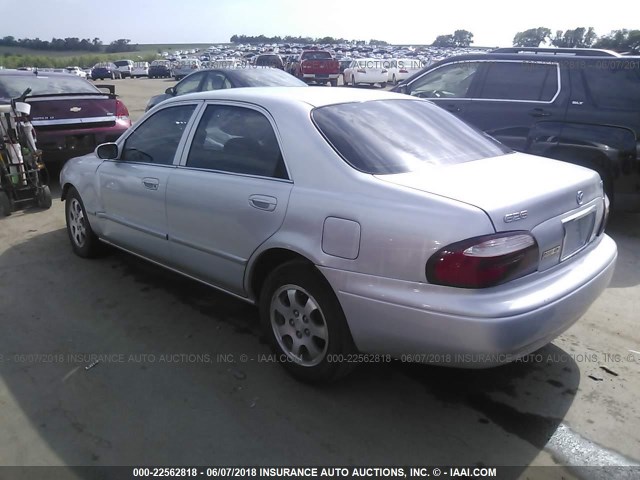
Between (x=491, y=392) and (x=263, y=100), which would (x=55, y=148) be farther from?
(x=491, y=392)

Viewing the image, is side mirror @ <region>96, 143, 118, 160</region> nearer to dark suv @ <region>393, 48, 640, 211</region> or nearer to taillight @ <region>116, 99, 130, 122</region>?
dark suv @ <region>393, 48, 640, 211</region>

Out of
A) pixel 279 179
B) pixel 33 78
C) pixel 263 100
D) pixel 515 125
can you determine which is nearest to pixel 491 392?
pixel 279 179

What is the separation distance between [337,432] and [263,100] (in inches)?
79.9

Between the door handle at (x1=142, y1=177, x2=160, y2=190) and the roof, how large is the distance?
674 mm

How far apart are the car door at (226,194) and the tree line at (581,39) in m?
23.1

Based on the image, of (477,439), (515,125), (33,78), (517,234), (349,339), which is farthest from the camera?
(33,78)

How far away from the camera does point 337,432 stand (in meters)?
2.68

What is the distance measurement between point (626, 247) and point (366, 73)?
23302mm

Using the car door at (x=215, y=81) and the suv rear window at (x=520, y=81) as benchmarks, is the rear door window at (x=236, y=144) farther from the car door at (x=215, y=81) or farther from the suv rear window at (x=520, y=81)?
the car door at (x=215, y=81)

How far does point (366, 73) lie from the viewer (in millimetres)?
27062

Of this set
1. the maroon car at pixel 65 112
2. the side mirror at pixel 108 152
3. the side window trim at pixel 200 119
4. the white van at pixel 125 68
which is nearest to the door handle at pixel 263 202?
the side window trim at pixel 200 119

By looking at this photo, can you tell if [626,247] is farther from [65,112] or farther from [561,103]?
[65,112]

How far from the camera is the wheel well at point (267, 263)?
299 centimetres

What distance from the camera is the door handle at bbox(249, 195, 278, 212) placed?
3.01 meters
